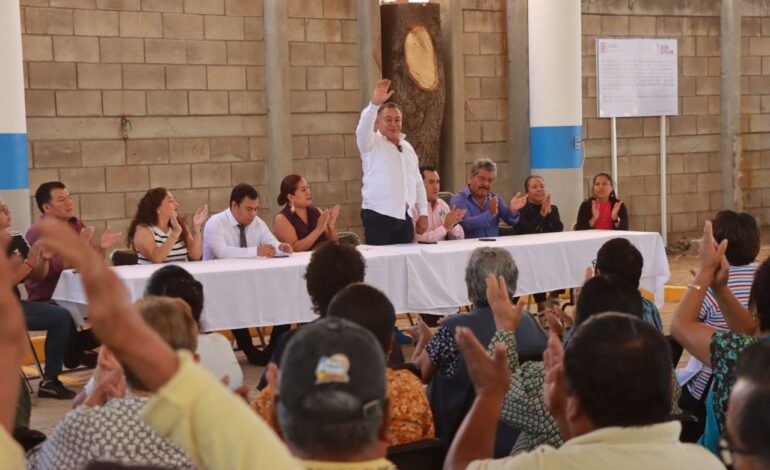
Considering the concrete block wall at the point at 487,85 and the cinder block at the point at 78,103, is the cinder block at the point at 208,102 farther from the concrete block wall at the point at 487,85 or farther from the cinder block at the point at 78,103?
the concrete block wall at the point at 487,85

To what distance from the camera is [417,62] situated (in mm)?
9945

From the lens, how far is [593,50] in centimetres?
1129

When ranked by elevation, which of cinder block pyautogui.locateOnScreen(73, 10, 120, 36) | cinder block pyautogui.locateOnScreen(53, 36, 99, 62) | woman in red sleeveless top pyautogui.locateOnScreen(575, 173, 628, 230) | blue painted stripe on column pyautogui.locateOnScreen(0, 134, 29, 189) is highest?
cinder block pyautogui.locateOnScreen(73, 10, 120, 36)

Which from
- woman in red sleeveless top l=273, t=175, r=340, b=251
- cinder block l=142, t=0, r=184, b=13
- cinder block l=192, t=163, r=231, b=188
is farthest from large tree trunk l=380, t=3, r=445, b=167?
woman in red sleeveless top l=273, t=175, r=340, b=251

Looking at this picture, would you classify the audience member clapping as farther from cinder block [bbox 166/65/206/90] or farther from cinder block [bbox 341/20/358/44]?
cinder block [bbox 341/20/358/44]

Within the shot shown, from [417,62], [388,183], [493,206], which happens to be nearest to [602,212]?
[493,206]

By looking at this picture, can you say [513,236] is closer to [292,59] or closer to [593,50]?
[292,59]

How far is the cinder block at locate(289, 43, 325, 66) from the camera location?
9.60m

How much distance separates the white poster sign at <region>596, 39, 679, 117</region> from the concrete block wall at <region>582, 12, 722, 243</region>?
137mm

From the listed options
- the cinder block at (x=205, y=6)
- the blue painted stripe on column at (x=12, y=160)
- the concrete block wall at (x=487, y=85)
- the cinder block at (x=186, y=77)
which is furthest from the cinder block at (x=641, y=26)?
the blue painted stripe on column at (x=12, y=160)

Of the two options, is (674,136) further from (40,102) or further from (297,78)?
(40,102)

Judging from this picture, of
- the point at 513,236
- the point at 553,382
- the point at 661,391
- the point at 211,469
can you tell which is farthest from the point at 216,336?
the point at 513,236

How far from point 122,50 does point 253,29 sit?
1200 mm

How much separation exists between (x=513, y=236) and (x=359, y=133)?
1337mm
